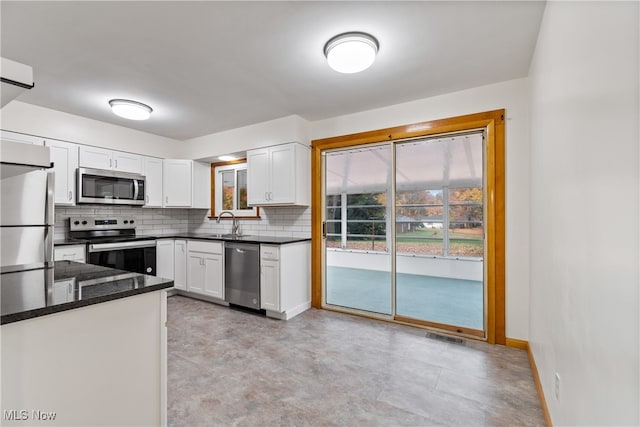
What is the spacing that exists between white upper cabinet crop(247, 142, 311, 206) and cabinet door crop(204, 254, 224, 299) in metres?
0.92

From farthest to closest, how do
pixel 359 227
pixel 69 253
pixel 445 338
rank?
1. pixel 359 227
2. pixel 69 253
3. pixel 445 338

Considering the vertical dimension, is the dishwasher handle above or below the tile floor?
above

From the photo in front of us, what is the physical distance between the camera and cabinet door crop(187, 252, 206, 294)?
4.01 meters

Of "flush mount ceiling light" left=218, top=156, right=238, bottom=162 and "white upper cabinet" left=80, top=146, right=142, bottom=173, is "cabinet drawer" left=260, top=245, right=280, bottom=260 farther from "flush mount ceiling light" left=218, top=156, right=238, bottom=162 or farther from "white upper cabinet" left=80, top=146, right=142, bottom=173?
"white upper cabinet" left=80, top=146, right=142, bottom=173

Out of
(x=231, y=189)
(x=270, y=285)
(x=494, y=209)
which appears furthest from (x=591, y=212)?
(x=231, y=189)

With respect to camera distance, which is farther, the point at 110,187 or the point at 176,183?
the point at 176,183

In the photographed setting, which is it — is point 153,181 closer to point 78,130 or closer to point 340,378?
point 78,130

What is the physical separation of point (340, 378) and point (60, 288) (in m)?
1.82

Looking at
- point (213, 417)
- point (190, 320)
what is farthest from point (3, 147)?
point (190, 320)

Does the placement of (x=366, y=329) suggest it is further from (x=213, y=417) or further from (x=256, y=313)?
(x=213, y=417)

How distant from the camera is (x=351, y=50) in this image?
6.60 ft

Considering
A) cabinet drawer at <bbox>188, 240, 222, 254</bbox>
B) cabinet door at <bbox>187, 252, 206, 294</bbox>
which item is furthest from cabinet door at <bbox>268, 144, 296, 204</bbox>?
cabinet door at <bbox>187, 252, 206, 294</bbox>

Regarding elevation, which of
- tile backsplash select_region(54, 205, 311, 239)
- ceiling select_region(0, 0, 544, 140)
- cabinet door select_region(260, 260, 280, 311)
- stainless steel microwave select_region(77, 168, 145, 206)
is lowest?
cabinet door select_region(260, 260, 280, 311)

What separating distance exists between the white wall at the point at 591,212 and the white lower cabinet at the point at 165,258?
4.41m
